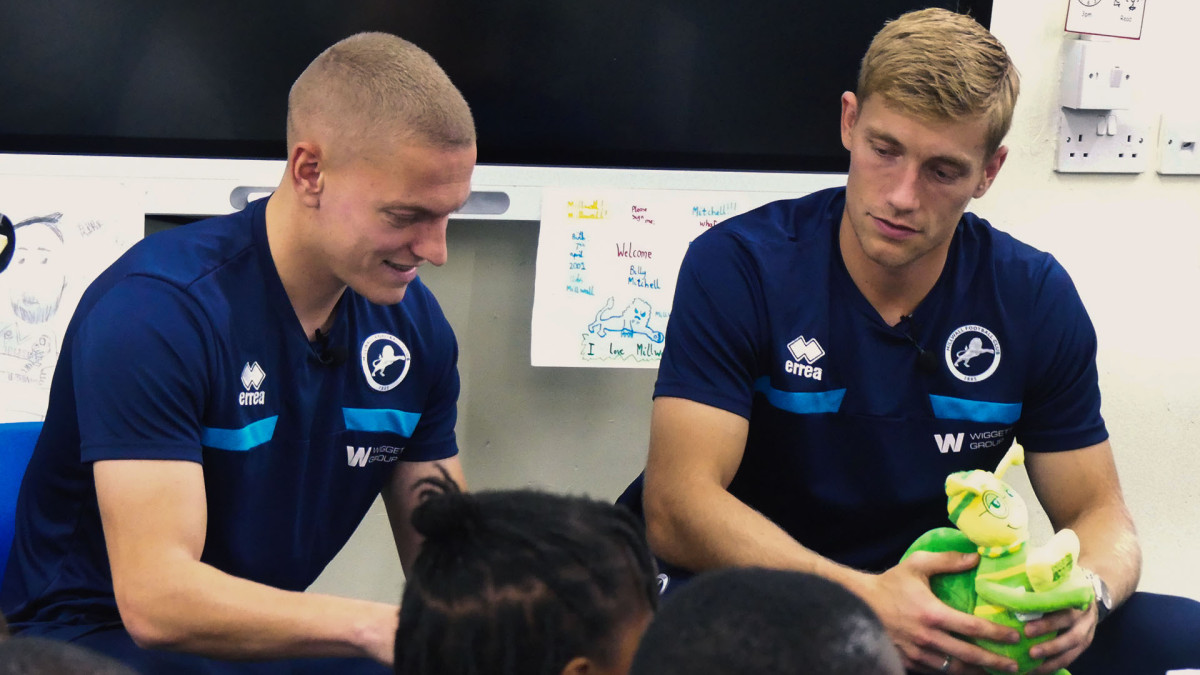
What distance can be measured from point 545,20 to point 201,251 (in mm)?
818

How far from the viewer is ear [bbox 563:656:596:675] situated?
1.04 m

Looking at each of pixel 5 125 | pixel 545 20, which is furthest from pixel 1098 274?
pixel 5 125

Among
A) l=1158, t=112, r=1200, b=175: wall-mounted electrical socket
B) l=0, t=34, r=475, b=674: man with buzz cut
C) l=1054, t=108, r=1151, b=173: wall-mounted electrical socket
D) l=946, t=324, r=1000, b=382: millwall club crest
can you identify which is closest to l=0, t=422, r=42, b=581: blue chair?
l=0, t=34, r=475, b=674: man with buzz cut

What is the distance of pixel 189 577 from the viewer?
137 centimetres

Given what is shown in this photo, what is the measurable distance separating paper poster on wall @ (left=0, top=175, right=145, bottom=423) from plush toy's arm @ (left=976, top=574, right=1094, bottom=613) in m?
1.45

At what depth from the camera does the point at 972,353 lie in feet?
6.00

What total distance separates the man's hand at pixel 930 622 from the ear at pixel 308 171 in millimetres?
828

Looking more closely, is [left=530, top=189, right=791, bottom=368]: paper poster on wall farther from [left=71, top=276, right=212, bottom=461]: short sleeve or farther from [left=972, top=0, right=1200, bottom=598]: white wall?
[left=71, top=276, right=212, bottom=461]: short sleeve

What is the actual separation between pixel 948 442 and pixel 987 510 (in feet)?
1.35

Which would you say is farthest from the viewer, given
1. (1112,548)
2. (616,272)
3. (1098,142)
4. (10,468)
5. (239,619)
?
(1098,142)

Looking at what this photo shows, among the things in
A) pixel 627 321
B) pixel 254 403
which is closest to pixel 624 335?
pixel 627 321

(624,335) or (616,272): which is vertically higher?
(616,272)

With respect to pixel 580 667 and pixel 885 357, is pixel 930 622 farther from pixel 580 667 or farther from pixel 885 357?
pixel 580 667

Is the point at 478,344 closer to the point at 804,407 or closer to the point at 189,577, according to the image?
the point at 804,407
